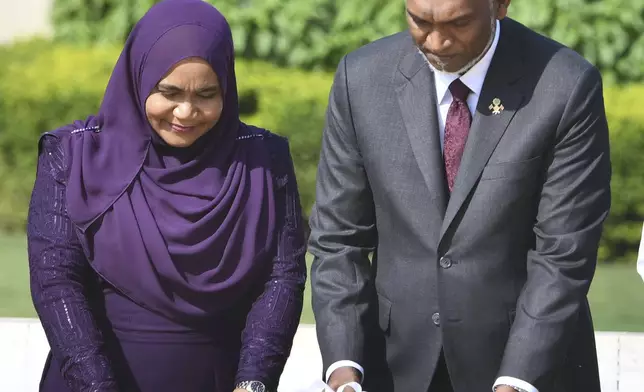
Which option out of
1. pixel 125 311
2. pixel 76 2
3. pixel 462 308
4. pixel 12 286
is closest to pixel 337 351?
pixel 462 308

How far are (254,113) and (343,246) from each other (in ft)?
17.1

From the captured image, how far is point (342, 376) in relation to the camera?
359 centimetres

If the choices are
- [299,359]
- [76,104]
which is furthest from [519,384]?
[76,104]

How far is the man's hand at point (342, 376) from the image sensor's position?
3576mm

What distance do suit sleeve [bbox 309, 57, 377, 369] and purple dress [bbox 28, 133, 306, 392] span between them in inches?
11.8

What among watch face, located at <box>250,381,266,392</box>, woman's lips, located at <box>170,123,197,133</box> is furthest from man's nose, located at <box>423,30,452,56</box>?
watch face, located at <box>250,381,266,392</box>

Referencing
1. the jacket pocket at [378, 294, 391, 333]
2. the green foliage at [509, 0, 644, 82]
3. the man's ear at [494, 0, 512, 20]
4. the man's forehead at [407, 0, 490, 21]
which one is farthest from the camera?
the green foliage at [509, 0, 644, 82]

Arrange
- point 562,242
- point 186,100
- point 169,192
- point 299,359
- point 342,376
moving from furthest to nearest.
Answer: point 299,359
point 169,192
point 186,100
point 342,376
point 562,242

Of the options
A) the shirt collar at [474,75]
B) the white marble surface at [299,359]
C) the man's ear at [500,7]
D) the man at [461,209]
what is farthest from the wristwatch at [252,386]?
the white marble surface at [299,359]

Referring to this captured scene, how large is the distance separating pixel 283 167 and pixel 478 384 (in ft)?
2.95

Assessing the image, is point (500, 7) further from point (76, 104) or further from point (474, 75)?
point (76, 104)

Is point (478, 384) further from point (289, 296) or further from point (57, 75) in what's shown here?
point (57, 75)

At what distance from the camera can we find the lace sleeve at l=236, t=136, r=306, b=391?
155 inches

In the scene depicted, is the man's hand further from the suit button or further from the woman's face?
the woman's face
